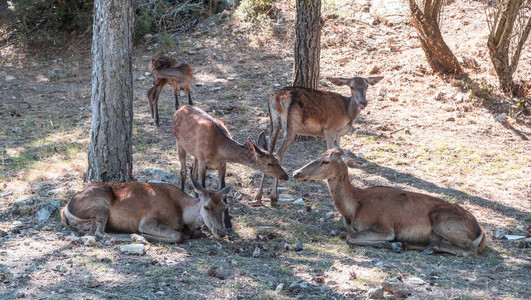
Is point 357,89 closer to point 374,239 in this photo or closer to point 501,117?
point 374,239

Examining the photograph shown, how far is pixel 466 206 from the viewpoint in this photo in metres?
8.48

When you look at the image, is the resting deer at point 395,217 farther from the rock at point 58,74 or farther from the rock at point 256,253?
the rock at point 58,74

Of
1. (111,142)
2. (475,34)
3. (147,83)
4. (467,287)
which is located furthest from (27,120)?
(475,34)

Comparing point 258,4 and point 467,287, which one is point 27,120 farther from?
point 467,287

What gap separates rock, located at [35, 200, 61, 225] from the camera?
24.3 ft

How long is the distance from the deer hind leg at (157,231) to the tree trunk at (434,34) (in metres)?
9.21

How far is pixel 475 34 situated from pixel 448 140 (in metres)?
5.36

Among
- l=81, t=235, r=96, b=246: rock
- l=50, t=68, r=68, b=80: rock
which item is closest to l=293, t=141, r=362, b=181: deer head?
l=81, t=235, r=96, b=246: rock

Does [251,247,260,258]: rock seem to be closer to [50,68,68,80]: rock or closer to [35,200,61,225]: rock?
[35,200,61,225]: rock

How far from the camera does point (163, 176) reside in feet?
29.9

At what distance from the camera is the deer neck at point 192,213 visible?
7.13 meters

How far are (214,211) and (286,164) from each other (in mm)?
3525

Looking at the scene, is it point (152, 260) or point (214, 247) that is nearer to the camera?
point (152, 260)

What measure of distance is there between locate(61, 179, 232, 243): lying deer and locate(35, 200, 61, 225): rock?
0.35 meters
